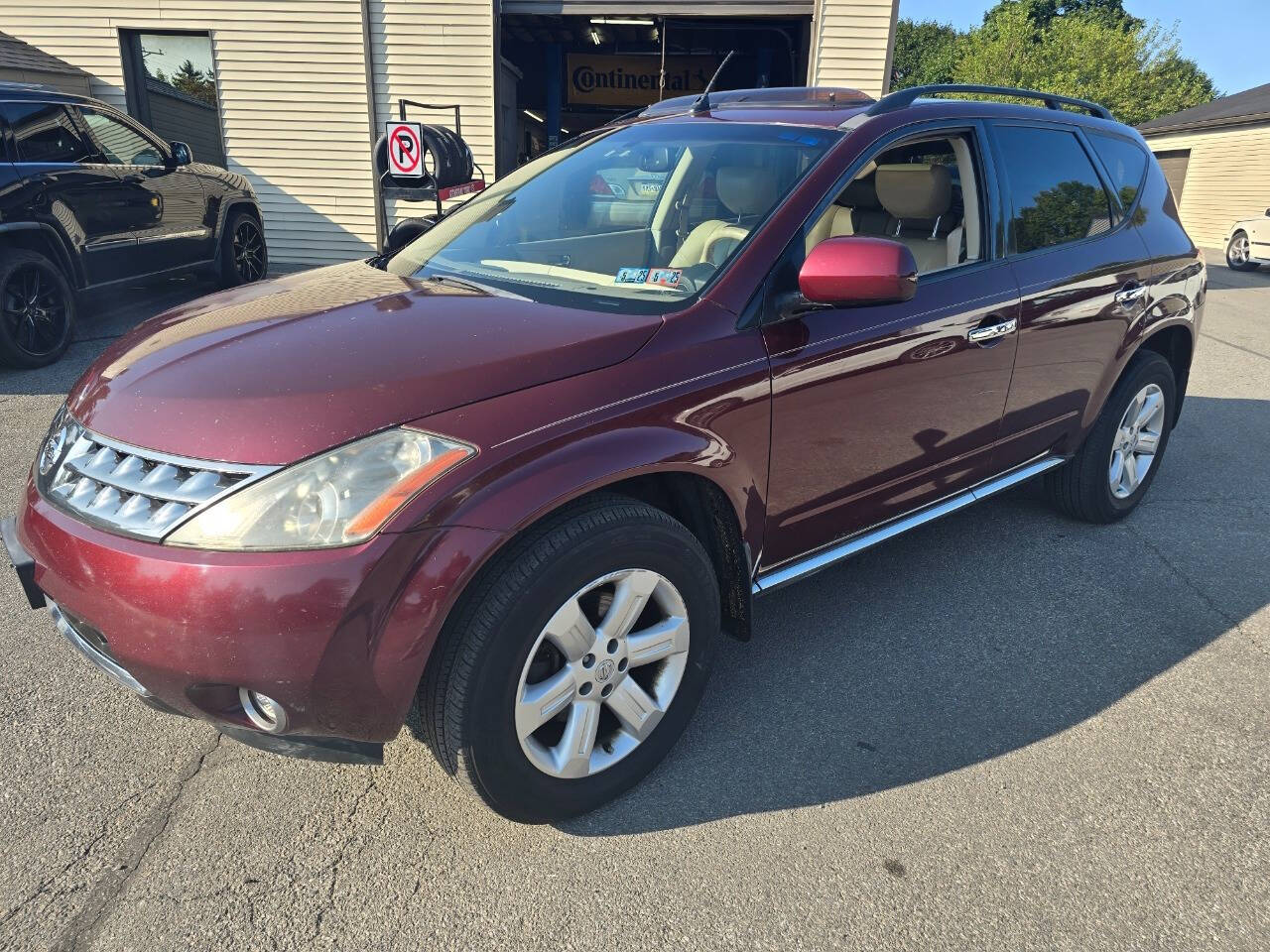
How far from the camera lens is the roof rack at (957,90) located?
297 cm

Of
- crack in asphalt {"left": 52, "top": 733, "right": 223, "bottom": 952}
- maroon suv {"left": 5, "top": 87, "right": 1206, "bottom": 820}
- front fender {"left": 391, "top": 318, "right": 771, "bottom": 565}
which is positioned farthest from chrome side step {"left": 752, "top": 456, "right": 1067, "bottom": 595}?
crack in asphalt {"left": 52, "top": 733, "right": 223, "bottom": 952}

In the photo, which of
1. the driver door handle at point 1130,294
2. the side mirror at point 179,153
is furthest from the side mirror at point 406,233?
the side mirror at point 179,153

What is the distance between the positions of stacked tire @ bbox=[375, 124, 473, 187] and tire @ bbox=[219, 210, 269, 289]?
1.51m

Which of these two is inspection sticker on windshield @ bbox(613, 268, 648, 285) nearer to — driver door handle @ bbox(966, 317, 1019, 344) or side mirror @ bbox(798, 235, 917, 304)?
side mirror @ bbox(798, 235, 917, 304)

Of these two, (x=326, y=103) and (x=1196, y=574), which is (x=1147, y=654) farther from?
(x=326, y=103)

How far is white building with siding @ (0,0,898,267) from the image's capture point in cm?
1117

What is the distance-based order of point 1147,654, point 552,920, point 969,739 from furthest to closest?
point 1147,654 < point 969,739 < point 552,920

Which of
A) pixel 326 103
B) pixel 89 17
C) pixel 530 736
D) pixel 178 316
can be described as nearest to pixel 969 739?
pixel 530 736

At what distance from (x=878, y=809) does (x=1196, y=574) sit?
2274mm

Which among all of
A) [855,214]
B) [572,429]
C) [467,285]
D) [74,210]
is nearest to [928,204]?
[855,214]

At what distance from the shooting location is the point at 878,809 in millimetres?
2365

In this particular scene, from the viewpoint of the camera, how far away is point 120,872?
82.2 inches

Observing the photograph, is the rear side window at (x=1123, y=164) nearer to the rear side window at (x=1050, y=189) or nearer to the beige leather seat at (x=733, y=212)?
the rear side window at (x=1050, y=189)

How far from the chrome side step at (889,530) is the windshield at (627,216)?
2.93 ft
